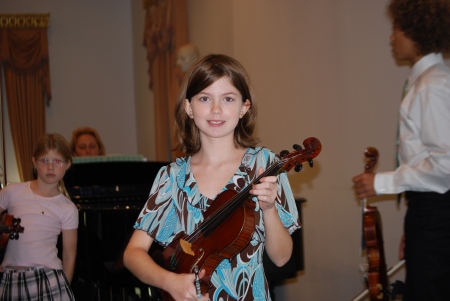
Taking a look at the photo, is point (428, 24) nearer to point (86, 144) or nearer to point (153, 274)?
point (153, 274)

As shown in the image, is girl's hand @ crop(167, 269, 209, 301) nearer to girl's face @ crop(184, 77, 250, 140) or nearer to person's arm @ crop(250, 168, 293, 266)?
person's arm @ crop(250, 168, 293, 266)

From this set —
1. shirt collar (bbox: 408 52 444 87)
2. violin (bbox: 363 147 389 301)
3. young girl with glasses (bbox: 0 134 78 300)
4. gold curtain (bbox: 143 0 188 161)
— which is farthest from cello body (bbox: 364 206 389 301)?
gold curtain (bbox: 143 0 188 161)

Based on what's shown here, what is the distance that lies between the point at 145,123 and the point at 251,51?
4246 millimetres

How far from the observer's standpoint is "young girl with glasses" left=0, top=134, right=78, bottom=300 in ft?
10.8

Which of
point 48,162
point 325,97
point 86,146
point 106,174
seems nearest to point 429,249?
point 48,162

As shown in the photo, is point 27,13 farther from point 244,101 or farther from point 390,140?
point 244,101

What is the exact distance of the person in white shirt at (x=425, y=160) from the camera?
2473 mm

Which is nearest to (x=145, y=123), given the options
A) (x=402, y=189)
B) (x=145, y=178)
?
(x=145, y=178)

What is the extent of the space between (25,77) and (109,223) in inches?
235

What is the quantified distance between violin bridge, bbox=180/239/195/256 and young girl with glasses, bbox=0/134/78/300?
5.80ft

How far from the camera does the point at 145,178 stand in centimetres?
437

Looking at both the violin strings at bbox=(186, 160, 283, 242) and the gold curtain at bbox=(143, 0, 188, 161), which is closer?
the violin strings at bbox=(186, 160, 283, 242)

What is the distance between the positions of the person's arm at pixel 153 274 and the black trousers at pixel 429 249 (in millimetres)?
1150

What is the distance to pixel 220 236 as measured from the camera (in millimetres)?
1742
